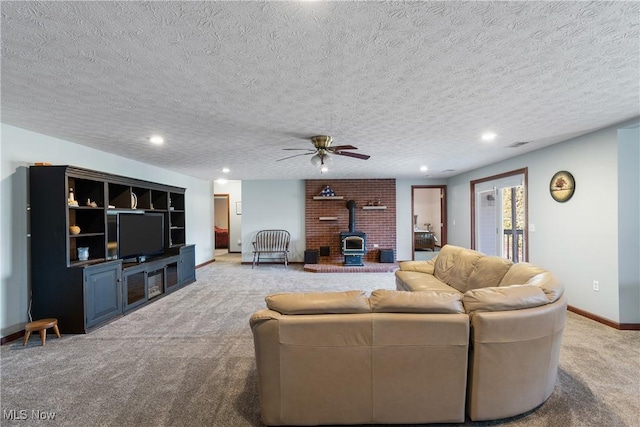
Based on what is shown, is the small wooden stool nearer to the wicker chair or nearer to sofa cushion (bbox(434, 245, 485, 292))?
sofa cushion (bbox(434, 245, 485, 292))

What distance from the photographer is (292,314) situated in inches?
68.3

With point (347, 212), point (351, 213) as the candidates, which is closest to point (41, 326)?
point (351, 213)

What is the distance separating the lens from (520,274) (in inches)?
102

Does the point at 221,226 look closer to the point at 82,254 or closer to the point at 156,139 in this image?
the point at 82,254

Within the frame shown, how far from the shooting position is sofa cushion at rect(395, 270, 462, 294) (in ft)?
11.1

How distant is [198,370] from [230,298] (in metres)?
2.15

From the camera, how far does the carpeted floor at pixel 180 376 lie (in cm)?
186

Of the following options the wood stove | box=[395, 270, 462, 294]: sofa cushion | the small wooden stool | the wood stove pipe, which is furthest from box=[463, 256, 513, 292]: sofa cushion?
the small wooden stool

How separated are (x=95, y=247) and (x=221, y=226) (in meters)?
7.92

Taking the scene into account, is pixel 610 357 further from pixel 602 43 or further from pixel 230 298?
pixel 230 298

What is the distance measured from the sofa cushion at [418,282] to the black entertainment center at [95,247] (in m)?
3.67

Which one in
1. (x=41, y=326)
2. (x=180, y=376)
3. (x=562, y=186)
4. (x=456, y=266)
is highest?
(x=562, y=186)

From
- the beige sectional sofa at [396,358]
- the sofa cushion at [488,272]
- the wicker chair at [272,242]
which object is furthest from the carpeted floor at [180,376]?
the wicker chair at [272,242]

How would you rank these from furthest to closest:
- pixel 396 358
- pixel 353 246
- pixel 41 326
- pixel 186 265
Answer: pixel 353 246
pixel 186 265
pixel 41 326
pixel 396 358
